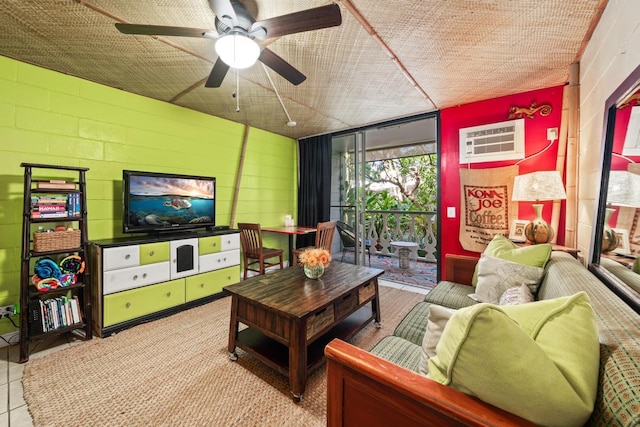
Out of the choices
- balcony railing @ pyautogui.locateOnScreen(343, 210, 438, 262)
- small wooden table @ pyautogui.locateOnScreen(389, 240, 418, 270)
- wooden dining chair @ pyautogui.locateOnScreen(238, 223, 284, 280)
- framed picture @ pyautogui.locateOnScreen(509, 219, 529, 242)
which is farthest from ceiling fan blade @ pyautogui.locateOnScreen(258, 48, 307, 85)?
small wooden table @ pyautogui.locateOnScreen(389, 240, 418, 270)

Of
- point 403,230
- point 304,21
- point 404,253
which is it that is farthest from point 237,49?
point 403,230

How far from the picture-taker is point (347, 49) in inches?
79.4

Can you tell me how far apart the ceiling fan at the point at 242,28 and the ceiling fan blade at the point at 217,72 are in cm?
12

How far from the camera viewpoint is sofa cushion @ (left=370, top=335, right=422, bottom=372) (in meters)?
1.21

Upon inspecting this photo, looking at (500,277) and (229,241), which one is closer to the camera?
(500,277)

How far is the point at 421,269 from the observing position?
4.46 metres

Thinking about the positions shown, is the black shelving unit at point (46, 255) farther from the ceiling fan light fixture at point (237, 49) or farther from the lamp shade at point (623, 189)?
the lamp shade at point (623, 189)

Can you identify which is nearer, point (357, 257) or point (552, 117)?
point (552, 117)

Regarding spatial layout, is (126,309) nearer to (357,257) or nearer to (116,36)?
(116,36)

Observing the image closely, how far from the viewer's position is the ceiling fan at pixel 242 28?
4.52 ft

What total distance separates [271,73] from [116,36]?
117cm

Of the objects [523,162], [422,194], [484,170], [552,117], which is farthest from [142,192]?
[422,194]

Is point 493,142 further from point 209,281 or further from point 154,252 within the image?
point 154,252

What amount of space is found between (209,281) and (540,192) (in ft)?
11.3
